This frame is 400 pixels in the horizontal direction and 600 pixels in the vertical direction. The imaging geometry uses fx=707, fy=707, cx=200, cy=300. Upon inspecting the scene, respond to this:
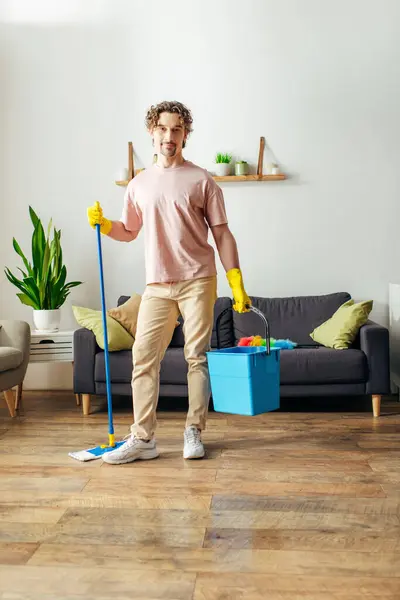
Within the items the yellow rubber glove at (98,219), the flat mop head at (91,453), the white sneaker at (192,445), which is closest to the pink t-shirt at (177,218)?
the yellow rubber glove at (98,219)

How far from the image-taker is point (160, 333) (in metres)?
3.01

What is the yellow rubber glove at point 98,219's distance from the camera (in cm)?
301

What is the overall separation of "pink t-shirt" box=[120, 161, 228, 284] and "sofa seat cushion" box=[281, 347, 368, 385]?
122 cm

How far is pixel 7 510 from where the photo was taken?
234 cm

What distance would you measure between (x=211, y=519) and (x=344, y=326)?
2161mm

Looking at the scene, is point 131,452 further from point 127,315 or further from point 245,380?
point 127,315

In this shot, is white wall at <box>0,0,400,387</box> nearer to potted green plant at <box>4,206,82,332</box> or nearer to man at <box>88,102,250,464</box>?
potted green plant at <box>4,206,82,332</box>

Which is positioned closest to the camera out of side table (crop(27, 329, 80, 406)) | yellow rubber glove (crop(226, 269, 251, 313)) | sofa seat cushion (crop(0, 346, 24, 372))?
yellow rubber glove (crop(226, 269, 251, 313))

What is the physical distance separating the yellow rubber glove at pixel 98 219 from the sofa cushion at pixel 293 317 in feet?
5.58

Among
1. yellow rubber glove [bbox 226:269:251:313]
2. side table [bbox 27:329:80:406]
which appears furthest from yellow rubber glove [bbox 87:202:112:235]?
side table [bbox 27:329:80:406]

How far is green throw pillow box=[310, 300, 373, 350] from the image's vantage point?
4.13 m

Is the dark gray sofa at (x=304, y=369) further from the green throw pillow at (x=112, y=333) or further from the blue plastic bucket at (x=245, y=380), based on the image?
the blue plastic bucket at (x=245, y=380)

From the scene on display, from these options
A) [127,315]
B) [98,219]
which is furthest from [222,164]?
[98,219]

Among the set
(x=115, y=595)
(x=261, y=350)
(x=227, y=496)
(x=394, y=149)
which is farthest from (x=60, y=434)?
(x=394, y=149)
